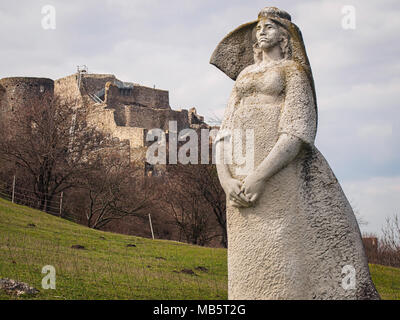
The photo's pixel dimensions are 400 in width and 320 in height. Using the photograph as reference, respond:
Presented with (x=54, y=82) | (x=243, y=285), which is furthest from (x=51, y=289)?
(x=54, y=82)

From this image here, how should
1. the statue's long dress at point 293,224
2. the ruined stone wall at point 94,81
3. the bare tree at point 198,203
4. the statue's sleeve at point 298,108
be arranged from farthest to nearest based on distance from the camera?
the ruined stone wall at point 94,81, the bare tree at point 198,203, the statue's sleeve at point 298,108, the statue's long dress at point 293,224

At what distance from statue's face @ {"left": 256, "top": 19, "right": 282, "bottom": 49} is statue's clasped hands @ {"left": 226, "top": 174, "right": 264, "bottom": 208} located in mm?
1143

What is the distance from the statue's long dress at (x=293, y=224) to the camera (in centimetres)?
450

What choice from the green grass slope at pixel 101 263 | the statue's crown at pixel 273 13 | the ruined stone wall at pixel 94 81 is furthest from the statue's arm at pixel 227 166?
the ruined stone wall at pixel 94 81

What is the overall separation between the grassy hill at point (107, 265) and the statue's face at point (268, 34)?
190 inches

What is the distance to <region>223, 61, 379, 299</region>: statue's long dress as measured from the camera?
4.50 meters

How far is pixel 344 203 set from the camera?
4672 millimetres

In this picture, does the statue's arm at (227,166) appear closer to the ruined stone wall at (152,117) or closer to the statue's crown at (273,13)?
the statue's crown at (273,13)

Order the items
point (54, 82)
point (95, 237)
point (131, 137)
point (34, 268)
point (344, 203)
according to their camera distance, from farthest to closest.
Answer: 1. point (54, 82)
2. point (131, 137)
3. point (95, 237)
4. point (34, 268)
5. point (344, 203)

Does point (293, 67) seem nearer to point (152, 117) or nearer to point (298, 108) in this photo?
point (298, 108)

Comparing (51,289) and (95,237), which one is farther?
(95,237)

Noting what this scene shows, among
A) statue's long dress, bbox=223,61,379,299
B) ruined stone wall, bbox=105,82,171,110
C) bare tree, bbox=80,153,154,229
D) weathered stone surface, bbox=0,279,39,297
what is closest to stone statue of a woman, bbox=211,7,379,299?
statue's long dress, bbox=223,61,379,299
